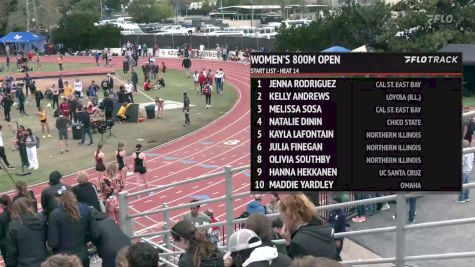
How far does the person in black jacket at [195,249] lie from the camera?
17.3 ft

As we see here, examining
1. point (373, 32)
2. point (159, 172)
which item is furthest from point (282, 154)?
point (373, 32)

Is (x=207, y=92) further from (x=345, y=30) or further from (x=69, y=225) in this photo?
(x=69, y=225)

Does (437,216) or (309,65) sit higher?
(309,65)

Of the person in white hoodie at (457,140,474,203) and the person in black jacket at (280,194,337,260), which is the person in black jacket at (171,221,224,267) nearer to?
the person in black jacket at (280,194,337,260)

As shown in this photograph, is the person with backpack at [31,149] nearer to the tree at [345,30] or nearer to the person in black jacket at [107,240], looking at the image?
the person in black jacket at [107,240]

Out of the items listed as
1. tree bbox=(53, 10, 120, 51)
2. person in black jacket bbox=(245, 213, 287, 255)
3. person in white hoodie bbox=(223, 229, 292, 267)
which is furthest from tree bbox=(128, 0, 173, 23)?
person in white hoodie bbox=(223, 229, 292, 267)

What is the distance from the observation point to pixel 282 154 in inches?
270

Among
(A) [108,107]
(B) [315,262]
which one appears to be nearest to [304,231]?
(B) [315,262]

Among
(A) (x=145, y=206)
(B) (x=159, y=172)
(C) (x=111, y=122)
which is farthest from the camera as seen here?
(C) (x=111, y=122)

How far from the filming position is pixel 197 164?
24.3 m

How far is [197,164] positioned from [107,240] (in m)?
17.1

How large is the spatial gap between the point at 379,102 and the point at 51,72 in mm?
45640

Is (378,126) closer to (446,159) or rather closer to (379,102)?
(379,102)

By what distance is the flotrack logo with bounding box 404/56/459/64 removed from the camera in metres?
6.39
